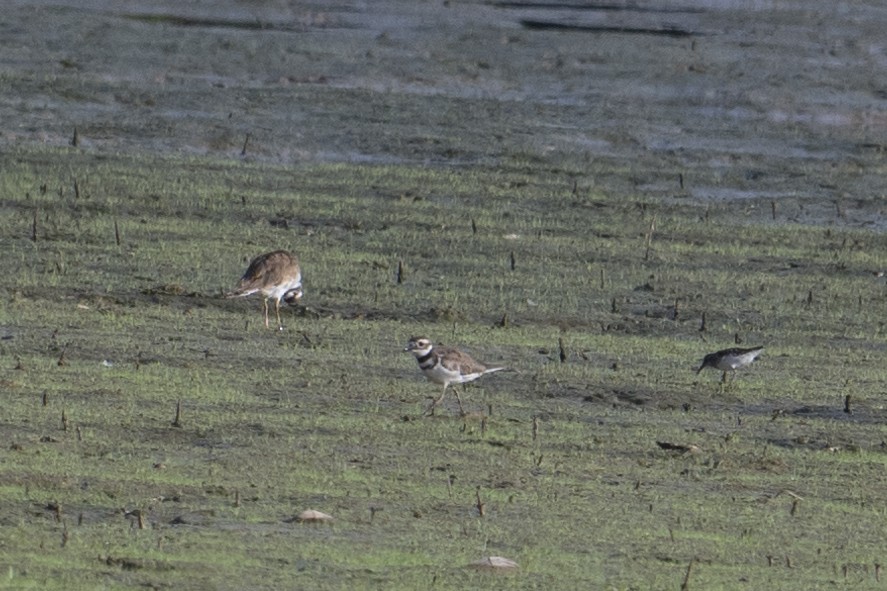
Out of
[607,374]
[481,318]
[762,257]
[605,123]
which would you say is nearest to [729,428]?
[607,374]

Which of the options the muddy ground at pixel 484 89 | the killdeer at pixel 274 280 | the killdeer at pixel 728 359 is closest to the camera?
the killdeer at pixel 728 359

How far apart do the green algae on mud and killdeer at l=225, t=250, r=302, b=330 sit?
170mm

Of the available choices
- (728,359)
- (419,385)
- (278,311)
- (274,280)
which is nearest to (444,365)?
(419,385)

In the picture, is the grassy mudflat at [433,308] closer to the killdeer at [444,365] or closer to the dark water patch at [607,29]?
the killdeer at [444,365]

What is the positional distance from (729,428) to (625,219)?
566 centimetres

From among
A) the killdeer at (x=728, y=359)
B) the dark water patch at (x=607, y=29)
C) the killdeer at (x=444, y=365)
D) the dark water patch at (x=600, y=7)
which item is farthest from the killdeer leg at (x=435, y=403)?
the dark water patch at (x=600, y=7)

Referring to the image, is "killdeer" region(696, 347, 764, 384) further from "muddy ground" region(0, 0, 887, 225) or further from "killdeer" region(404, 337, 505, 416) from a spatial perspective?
"muddy ground" region(0, 0, 887, 225)

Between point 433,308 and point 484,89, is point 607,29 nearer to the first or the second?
point 484,89

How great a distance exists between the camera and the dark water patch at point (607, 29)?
25.9 m

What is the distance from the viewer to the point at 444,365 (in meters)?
9.68

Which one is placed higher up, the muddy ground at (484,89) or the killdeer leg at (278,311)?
the muddy ground at (484,89)

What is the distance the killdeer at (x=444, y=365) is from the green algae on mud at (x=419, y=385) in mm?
176

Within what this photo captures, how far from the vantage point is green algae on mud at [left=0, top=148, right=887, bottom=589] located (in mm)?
7238

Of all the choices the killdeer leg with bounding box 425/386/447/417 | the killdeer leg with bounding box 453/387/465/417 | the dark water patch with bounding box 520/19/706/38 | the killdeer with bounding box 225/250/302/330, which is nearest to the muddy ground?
the dark water patch with bounding box 520/19/706/38
